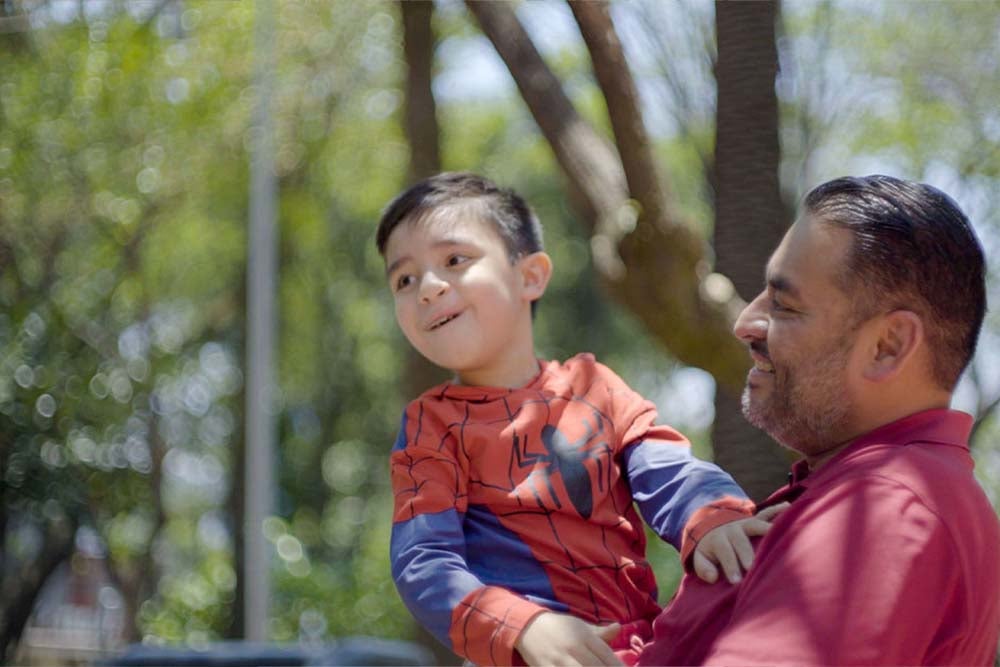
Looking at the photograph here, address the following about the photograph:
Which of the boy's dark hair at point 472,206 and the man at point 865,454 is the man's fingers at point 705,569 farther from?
the boy's dark hair at point 472,206

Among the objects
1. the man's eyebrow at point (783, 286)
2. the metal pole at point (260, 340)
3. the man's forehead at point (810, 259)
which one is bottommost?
the metal pole at point (260, 340)

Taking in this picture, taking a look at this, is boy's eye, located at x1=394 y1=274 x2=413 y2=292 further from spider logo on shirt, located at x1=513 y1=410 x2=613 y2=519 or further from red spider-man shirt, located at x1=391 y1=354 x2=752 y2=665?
spider logo on shirt, located at x1=513 y1=410 x2=613 y2=519

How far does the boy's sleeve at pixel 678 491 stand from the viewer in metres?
2.29

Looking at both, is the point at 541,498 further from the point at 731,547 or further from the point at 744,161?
the point at 744,161

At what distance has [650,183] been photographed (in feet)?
16.2

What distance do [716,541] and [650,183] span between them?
9.40ft

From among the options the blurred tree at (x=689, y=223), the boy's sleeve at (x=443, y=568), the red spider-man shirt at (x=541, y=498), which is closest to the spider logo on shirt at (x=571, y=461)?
the red spider-man shirt at (x=541, y=498)

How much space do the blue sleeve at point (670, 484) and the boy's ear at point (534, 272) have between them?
0.46 metres

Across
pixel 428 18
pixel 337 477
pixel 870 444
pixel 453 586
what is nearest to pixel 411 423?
pixel 453 586

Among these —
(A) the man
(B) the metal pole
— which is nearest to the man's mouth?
(A) the man

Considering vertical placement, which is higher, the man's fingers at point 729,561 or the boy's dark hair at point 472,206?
the boy's dark hair at point 472,206

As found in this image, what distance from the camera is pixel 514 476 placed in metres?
2.59

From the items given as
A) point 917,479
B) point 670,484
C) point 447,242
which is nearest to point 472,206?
point 447,242

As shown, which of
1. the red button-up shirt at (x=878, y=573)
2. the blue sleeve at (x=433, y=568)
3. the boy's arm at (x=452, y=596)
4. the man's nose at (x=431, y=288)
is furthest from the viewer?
the man's nose at (x=431, y=288)
